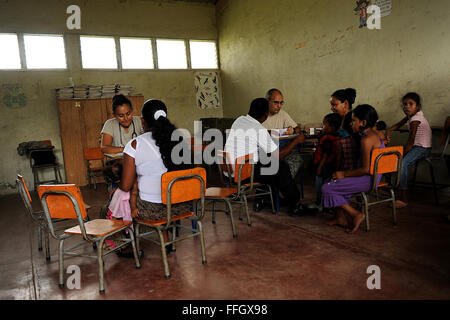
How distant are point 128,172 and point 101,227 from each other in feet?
1.50

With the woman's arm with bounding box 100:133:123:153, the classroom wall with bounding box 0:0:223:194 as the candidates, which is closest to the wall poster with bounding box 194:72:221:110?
the classroom wall with bounding box 0:0:223:194

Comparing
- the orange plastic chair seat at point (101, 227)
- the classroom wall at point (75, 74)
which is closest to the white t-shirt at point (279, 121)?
the orange plastic chair seat at point (101, 227)

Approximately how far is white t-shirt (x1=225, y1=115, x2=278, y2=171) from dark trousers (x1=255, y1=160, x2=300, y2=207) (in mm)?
350

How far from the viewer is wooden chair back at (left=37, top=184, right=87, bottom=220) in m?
2.15

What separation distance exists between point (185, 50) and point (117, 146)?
597 cm

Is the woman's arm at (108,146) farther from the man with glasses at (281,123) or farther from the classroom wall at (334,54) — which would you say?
the classroom wall at (334,54)

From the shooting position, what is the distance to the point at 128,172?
7.79 feet

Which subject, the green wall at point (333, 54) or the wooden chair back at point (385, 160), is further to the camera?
the green wall at point (333, 54)

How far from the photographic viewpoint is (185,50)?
28.0ft

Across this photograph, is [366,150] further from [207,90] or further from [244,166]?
[207,90]

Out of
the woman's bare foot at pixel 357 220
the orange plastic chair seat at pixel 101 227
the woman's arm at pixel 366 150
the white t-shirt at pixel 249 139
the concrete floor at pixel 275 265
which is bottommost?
the concrete floor at pixel 275 265

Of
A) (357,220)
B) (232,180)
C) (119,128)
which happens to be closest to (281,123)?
(232,180)

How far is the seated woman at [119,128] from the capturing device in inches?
124
